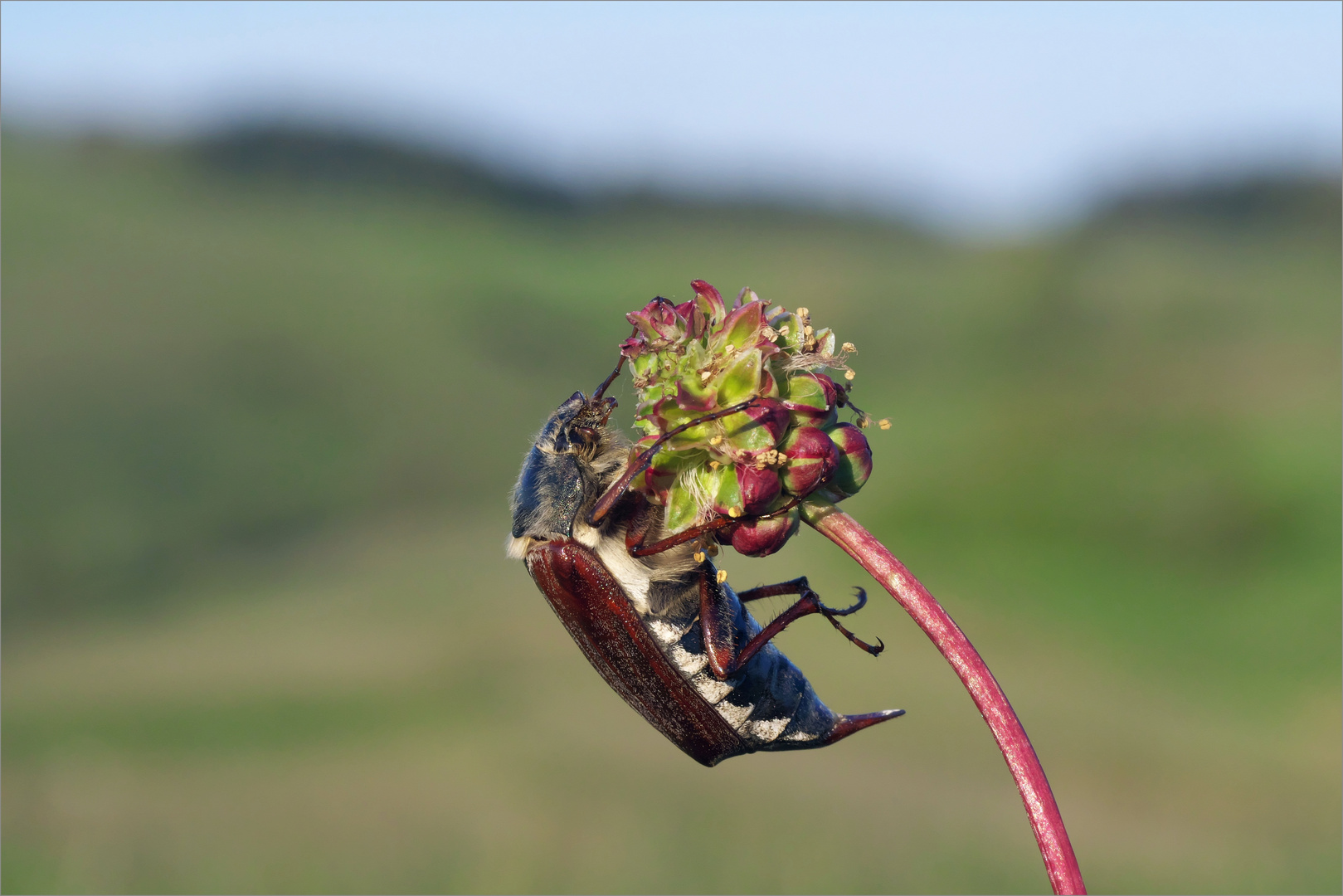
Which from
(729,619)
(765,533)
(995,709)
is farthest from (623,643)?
(995,709)

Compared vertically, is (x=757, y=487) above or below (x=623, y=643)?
above

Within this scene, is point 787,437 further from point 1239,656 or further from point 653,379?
point 1239,656

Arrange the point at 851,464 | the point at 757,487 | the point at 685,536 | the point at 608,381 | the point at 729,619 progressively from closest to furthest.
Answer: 1. the point at 757,487
2. the point at 851,464
3. the point at 685,536
4. the point at 608,381
5. the point at 729,619

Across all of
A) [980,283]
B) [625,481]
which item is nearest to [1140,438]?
[980,283]

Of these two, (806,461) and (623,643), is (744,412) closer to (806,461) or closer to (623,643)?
(806,461)

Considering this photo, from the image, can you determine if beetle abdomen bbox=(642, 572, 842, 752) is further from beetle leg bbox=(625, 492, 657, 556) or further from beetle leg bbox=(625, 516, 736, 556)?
beetle leg bbox=(625, 516, 736, 556)
